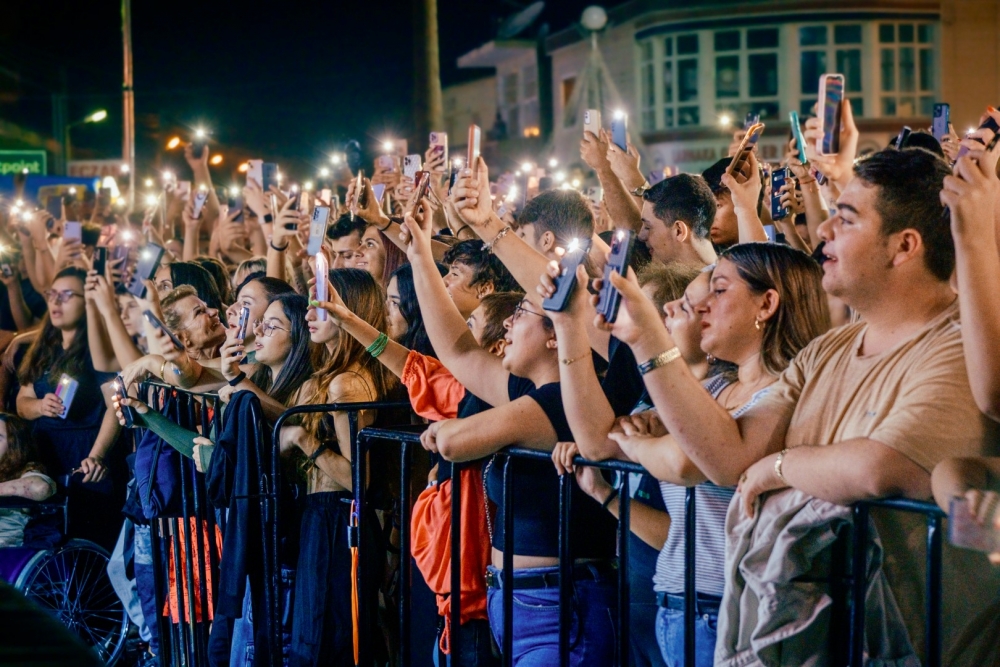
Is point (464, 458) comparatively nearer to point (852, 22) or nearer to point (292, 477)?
point (292, 477)

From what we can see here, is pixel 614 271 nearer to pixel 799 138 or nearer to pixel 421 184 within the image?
pixel 421 184

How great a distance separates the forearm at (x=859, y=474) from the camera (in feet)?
8.75

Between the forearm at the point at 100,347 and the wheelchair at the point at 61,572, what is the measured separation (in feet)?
2.87

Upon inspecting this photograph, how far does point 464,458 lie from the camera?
12.9 ft

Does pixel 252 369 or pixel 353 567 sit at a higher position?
pixel 252 369

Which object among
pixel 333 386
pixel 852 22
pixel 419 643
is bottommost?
pixel 419 643

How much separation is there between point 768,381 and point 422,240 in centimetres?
173

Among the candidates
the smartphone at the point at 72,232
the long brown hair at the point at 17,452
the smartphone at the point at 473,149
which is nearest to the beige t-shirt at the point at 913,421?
the smartphone at the point at 473,149

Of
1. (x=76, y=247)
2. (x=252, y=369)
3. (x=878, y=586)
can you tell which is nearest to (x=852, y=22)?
(x=76, y=247)

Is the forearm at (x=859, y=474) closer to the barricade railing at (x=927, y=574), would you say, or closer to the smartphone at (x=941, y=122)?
the barricade railing at (x=927, y=574)

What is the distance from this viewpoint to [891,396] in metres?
2.84

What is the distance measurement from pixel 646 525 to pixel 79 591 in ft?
15.0

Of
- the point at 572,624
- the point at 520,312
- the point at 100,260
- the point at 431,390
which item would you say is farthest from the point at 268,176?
Result: the point at 572,624

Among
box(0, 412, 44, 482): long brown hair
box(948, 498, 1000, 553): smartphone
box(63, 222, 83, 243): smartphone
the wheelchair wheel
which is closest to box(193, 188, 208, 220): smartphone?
box(63, 222, 83, 243): smartphone
